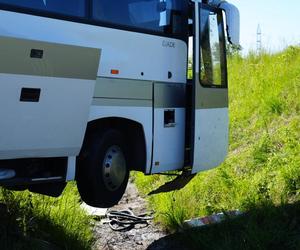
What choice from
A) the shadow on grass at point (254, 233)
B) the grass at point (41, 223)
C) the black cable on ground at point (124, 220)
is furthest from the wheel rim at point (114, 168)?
the black cable on ground at point (124, 220)

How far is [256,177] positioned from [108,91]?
386 cm

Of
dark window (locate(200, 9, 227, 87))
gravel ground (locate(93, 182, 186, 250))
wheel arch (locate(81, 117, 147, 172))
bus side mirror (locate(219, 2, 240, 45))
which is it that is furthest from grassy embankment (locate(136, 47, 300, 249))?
bus side mirror (locate(219, 2, 240, 45))

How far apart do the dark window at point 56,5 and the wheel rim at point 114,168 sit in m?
1.55

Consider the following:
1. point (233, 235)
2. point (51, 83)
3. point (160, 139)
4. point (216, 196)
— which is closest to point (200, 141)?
point (160, 139)

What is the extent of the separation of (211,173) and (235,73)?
5.49m

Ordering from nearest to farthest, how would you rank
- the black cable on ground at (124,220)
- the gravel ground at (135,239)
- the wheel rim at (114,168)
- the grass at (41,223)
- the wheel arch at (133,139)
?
the grass at (41,223) → the wheel rim at (114,168) → the wheel arch at (133,139) → the gravel ground at (135,239) → the black cable on ground at (124,220)

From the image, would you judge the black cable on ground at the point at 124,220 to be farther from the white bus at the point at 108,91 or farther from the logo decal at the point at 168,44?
the logo decal at the point at 168,44

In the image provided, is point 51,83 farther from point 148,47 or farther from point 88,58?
point 148,47

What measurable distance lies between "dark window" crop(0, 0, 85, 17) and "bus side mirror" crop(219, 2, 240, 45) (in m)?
2.52

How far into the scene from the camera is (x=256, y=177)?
9.06 metres

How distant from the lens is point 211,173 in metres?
10.1

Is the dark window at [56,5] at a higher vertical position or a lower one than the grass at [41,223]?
higher

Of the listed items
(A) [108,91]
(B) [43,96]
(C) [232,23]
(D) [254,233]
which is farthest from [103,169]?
(C) [232,23]

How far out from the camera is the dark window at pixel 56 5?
5.20 m
